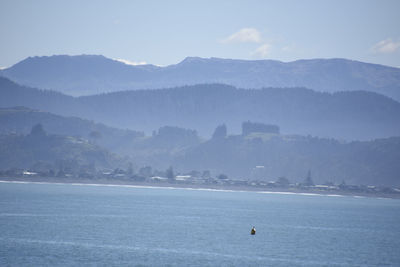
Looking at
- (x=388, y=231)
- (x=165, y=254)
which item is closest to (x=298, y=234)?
(x=388, y=231)

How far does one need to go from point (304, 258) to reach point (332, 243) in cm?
2736

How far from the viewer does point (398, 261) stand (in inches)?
5202

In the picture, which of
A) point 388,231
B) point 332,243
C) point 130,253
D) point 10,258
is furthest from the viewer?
point 388,231

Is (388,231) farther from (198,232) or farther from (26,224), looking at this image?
(26,224)

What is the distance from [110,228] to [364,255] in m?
58.3

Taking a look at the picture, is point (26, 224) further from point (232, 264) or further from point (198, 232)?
point (232, 264)

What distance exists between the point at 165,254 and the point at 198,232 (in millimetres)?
38686

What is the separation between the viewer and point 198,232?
167 metres

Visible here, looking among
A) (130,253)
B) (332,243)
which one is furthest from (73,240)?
(332,243)

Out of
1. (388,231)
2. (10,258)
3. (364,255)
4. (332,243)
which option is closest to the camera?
(10,258)

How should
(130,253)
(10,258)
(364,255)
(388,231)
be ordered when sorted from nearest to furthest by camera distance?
(10,258) < (130,253) < (364,255) < (388,231)

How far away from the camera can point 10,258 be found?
118 m

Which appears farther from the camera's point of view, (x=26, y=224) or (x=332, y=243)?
(x=26, y=224)

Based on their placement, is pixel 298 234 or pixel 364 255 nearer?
pixel 364 255
